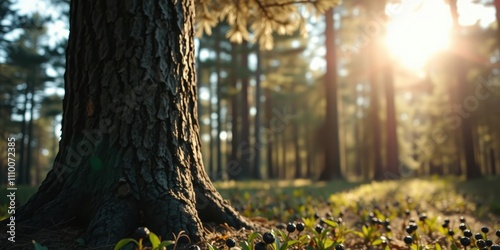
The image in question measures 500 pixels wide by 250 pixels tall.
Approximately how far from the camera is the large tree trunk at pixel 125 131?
8.39 feet

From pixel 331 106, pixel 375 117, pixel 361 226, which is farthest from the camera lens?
pixel 375 117

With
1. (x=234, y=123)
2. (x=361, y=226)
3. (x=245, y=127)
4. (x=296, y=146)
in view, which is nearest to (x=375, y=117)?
(x=245, y=127)

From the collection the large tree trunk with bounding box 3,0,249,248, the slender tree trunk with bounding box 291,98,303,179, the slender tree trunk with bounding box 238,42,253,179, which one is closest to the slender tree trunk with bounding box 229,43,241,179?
the slender tree trunk with bounding box 238,42,253,179

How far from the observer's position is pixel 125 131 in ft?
8.69

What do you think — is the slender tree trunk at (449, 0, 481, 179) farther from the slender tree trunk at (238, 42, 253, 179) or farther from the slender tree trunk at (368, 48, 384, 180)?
the slender tree trunk at (238, 42, 253, 179)

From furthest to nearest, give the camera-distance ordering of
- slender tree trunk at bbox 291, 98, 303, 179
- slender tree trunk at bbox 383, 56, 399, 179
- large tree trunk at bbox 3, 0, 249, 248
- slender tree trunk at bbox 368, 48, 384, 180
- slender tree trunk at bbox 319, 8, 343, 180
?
slender tree trunk at bbox 291, 98, 303, 179
slender tree trunk at bbox 368, 48, 384, 180
slender tree trunk at bbox 383, 56, 399, 179
slender tree trunk at bbox 319, 8, 343, 180
large tree trunk at bbox 3, 0, 249, 248

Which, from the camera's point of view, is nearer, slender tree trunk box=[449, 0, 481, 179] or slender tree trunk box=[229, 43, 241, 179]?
slender tree trunk box=[449, 0, 481, 179]

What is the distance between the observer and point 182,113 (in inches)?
112

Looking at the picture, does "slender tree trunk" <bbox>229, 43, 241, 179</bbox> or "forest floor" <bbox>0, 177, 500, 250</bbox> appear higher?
"slender tree trunk" <bbox>229, 43, 241, 179</bbox>

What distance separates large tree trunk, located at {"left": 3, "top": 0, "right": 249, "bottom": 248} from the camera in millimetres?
2559

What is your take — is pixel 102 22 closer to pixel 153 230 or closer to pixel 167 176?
pixel 167 176

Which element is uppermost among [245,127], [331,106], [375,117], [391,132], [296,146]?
[331,106]

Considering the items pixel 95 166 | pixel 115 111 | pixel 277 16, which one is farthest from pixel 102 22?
pixel 277 16

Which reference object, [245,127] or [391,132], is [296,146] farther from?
[391,132]
